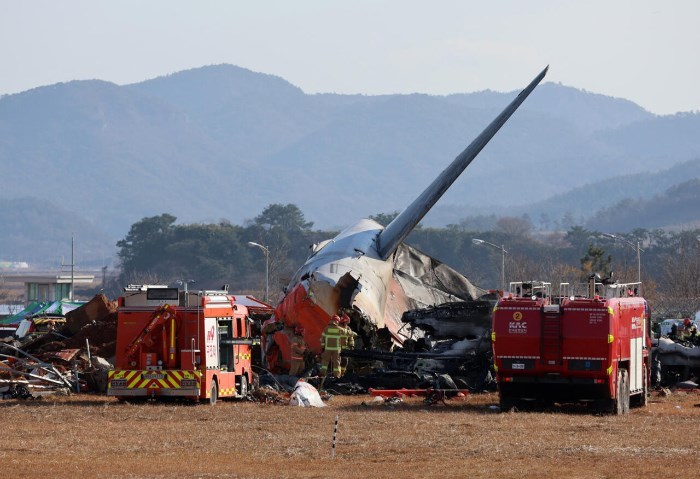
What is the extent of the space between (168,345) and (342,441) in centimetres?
890

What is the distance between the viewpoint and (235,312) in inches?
1373

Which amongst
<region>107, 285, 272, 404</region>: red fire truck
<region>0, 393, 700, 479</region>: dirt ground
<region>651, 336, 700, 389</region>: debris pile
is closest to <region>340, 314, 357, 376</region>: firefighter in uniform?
<region>0, 393, 700, 479</region>: dirt ground

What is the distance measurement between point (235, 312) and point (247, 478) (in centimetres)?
1475

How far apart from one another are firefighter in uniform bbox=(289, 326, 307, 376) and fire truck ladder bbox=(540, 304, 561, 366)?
1161 centimetres

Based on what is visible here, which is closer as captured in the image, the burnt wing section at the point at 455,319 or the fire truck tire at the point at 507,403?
the fire truck tire at the point at 507,403

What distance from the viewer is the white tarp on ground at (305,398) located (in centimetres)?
3375

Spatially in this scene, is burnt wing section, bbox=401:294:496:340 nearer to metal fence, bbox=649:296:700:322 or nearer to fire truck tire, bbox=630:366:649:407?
fire truck tire, bbox=630:366:649:407

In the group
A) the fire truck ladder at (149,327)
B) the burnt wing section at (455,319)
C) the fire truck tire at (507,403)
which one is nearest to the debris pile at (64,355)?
the fire truck ladder at (149,327)

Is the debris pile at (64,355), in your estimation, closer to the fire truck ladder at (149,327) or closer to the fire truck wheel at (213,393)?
the fire truck ladder at (149,327)

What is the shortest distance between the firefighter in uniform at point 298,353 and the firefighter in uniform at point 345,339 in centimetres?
120

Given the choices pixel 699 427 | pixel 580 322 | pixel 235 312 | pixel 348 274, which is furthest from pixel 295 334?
pixel 699 427

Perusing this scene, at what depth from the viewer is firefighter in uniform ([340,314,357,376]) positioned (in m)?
40.6

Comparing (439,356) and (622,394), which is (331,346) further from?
(622,394)

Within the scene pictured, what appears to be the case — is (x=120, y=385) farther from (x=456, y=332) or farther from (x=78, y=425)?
(x=456, y=332)
